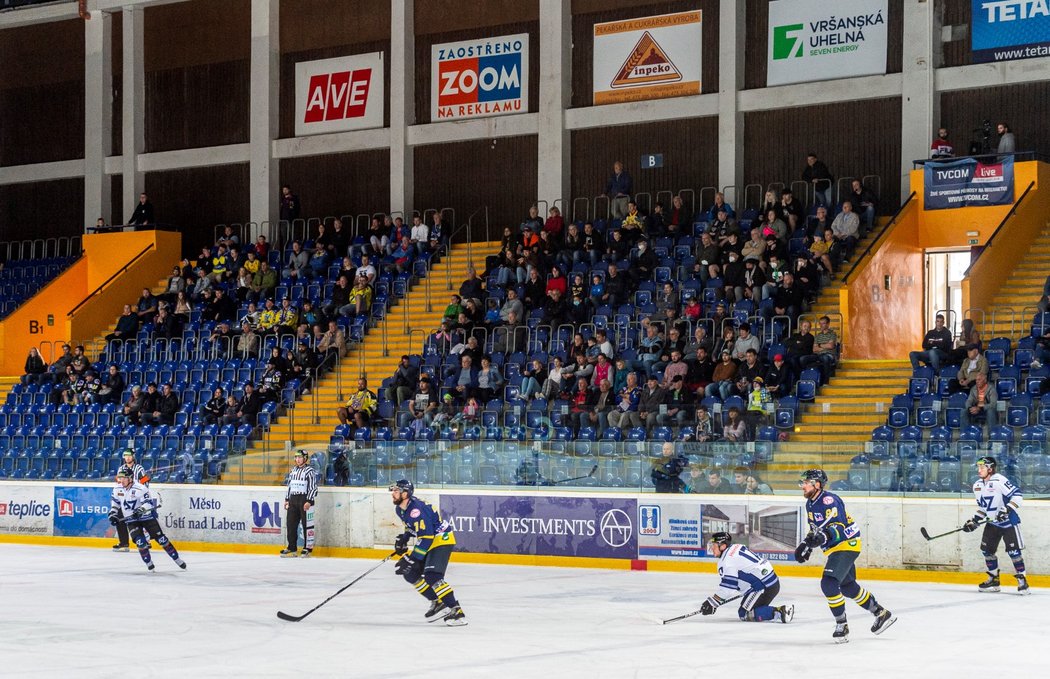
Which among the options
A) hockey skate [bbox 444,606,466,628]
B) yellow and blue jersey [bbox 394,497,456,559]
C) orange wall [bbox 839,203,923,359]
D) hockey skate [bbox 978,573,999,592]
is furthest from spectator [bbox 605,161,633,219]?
hockey skate [bbox 444,606,466,628]

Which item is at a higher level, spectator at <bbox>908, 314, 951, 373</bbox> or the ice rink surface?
spectator at <bbox>908, 314, 951, 373</bbox>

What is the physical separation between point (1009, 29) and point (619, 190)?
25.8ft

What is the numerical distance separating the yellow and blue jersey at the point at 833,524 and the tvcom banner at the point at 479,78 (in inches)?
794

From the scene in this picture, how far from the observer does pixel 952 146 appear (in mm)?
27125

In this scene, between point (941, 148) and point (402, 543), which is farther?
point (941, 148)

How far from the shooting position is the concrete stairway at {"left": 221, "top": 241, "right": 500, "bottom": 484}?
22656mm

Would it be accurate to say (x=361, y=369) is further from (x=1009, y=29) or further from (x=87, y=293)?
(x=1009, y=29)

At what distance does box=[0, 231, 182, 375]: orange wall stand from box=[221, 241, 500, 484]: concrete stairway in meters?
8.28

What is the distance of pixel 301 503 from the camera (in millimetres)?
21625

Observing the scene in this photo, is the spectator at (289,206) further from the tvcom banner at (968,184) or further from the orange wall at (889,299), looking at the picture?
the tvcom banner at (968,184)

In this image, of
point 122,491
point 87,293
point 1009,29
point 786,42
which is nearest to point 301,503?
point 122,491

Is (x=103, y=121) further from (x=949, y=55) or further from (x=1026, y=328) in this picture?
(x=1026, y=328)

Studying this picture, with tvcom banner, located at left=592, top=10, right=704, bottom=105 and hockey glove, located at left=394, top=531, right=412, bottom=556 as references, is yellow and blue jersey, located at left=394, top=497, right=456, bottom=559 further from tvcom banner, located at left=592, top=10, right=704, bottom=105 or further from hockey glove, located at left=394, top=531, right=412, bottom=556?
tvcom banner, located at left=592, top=10, right=704, bottom=105

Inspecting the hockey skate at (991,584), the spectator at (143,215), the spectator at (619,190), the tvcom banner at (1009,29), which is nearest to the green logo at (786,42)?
the tvcom banner at (1009,29)
